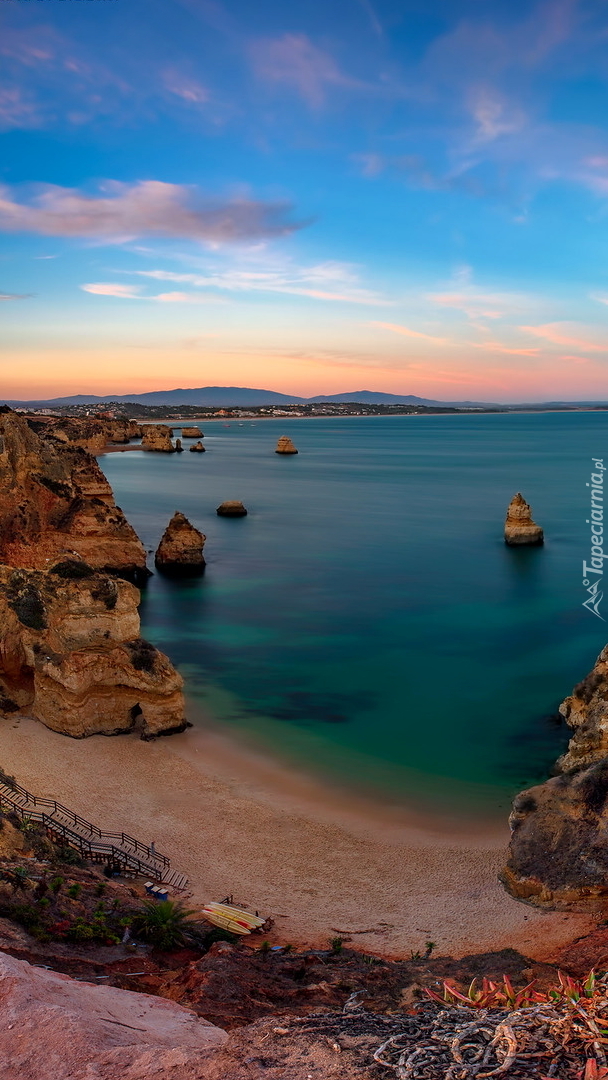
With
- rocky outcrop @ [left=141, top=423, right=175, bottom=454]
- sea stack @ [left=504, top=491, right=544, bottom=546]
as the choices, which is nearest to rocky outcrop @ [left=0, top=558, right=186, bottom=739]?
sea stack @ [left=504, top=491, right=544, bottom=546]

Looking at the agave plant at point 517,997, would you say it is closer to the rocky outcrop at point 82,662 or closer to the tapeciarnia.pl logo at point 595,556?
the rocky outcrop at point 82,662

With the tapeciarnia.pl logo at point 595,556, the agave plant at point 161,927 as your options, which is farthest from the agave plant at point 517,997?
the tapeciarnia.pl logo at point 595,556

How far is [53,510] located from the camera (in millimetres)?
43781

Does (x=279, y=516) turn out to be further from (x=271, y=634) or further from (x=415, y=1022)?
(x=415, y=1022)

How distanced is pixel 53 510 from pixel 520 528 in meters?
37.6

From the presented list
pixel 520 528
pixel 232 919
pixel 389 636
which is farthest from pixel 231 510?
pixel 232 919

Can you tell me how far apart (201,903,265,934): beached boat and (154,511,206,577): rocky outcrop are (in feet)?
125

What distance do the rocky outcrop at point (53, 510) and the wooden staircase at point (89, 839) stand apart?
16.4 metres

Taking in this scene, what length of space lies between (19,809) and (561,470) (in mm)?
124123

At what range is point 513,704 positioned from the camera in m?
30.5

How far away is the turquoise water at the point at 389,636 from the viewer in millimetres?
26469

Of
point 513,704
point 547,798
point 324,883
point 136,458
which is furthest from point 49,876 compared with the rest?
point 136,458

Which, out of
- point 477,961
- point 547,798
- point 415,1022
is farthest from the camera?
point 547,798

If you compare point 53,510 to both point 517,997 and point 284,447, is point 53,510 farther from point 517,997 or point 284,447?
point 284,447
